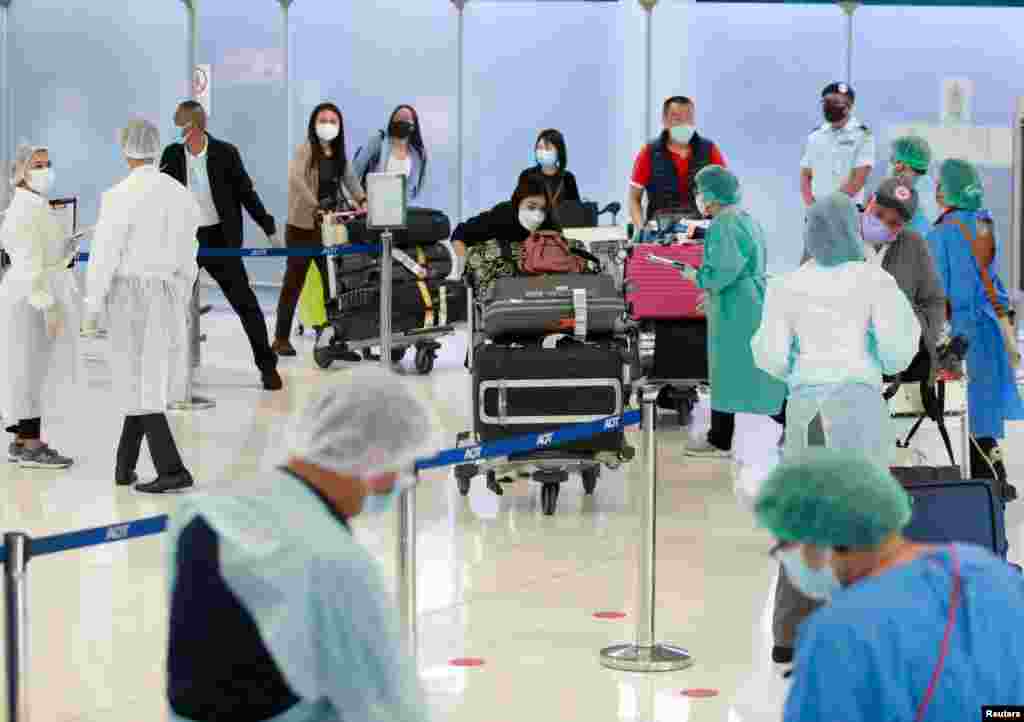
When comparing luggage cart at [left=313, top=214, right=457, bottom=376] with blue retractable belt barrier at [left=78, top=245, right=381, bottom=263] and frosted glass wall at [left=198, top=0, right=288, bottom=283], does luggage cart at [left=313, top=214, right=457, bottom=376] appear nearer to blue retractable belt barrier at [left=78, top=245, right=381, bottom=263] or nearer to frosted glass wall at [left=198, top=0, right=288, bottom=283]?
blue retractable belt barrier at [left=78, top=245, right=381, bottom=263]

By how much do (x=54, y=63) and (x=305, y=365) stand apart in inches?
274

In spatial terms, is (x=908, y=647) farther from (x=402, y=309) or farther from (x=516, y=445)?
(x=402, y=309)

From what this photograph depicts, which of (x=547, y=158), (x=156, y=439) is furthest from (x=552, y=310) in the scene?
(x=547, y=158)

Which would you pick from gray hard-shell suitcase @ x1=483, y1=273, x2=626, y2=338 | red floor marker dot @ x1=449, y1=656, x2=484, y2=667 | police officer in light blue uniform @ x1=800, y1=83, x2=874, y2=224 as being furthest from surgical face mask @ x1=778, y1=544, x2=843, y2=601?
police officer in light blue uniform @ x1=800, y1=83, x2=874, y2=224

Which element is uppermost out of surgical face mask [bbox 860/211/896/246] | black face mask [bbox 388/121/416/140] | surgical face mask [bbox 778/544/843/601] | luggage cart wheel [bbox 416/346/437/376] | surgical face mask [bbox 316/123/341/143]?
black face mask [bbox 388/121/416/140]

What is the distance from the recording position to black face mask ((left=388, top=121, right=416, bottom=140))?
14.0 metres

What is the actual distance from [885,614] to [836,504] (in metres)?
0.18

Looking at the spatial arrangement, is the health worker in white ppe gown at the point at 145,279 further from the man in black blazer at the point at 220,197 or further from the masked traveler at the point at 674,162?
the masked traveler at the point at 674,162

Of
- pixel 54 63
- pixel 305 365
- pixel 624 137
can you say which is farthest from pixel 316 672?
pixel 54 63

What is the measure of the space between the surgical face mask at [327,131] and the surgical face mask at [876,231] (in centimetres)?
565

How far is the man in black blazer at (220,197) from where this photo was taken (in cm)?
1190

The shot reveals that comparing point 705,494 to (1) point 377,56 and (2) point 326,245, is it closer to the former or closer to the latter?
(2) point 326,245

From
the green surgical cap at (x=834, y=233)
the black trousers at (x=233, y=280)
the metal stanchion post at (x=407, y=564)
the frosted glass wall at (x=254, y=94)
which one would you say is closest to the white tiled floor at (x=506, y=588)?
the metal stanchion post at (x=407, y=564)

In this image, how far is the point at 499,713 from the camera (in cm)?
589
